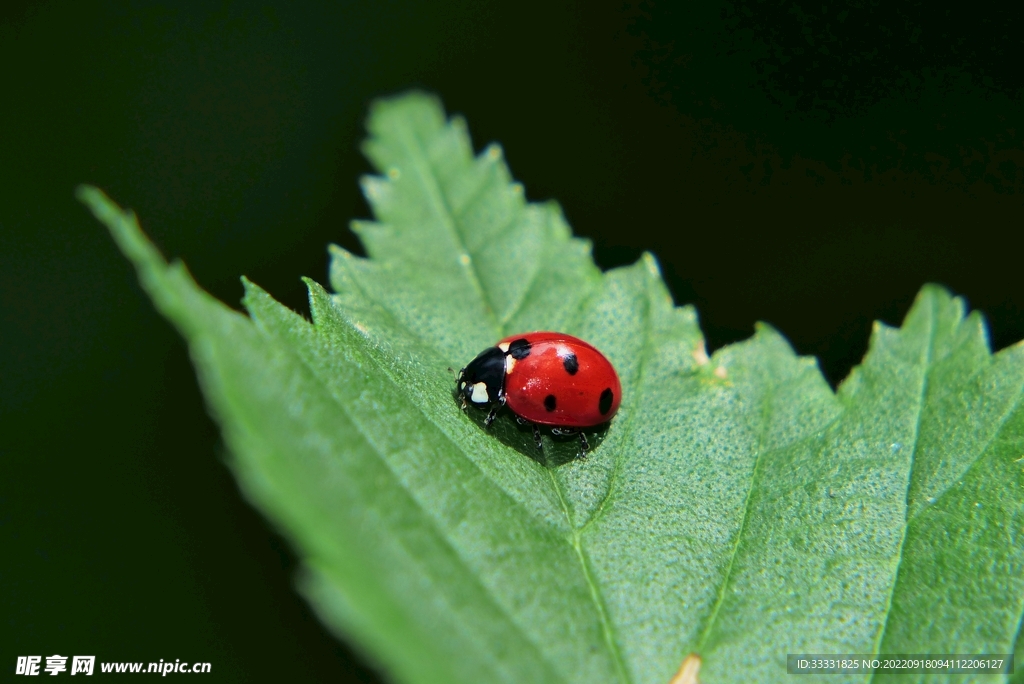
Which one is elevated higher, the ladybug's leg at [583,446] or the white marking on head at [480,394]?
the white marking on head at [480,394]

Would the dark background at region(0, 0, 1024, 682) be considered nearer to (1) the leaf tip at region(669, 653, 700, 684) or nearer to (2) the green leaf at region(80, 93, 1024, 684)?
(2) the green leaf at region(80, 93, 1024, 684)

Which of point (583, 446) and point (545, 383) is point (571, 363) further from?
point (583, 446)

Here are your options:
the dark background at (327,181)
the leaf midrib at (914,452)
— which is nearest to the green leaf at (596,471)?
the leaf midrib at (914,452)

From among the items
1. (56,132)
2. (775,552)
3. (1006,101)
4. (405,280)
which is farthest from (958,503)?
(56,132)

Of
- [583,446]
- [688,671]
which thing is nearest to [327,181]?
[583,446]

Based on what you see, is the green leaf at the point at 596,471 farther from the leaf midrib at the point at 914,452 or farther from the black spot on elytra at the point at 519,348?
the black spot on elytra at the point at 519,348

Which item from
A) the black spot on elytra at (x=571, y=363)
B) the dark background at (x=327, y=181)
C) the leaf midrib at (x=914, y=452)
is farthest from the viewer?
the dark background at (x=327, y=181)

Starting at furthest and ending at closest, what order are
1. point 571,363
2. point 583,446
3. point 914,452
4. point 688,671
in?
1. point 571,363
2. point 583,446
3. point 914,452
4. point 688,671

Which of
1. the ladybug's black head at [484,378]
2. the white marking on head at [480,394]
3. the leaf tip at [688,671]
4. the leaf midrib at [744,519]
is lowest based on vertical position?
the leaf tip at [688,671]
